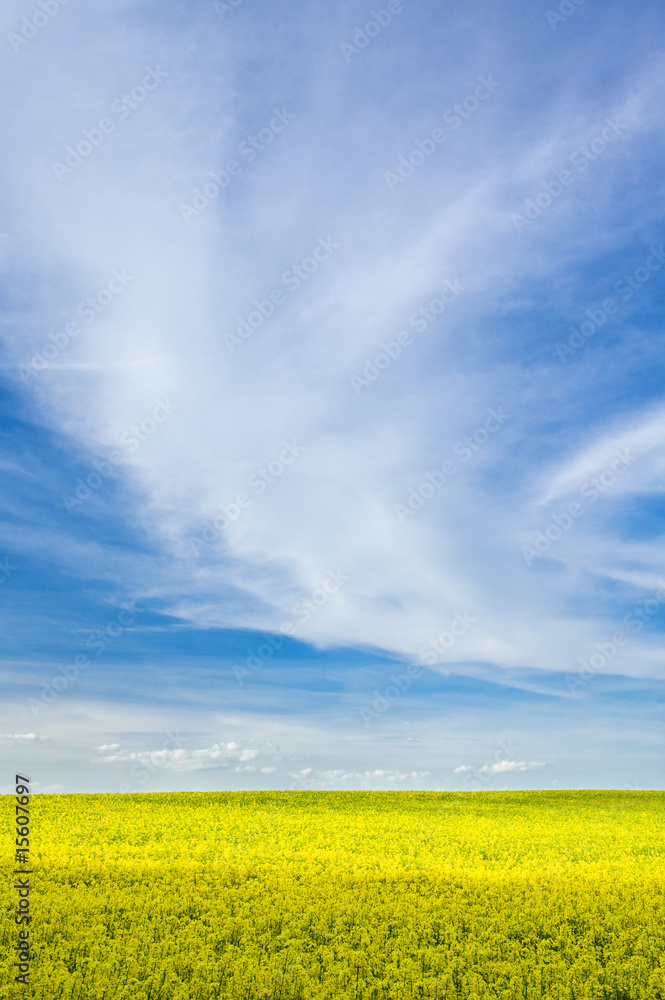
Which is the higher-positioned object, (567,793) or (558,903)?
(558,903)

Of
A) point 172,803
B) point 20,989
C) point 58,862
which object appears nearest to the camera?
point 20,989

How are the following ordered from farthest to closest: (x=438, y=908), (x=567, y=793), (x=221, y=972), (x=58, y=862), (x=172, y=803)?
(x=567, y=793), (x=172, y=803), (x=58, y=862), (x=438, y=908), (x=221, y=972)

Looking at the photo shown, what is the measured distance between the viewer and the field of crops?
1180 cm

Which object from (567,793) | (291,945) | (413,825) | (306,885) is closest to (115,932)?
(291,945)

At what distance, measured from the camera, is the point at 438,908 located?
50.3 feet

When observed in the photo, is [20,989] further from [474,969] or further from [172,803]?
[172,803]

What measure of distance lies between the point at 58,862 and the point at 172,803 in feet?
63.2

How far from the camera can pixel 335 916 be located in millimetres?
14539

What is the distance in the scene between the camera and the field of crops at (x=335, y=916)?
38.7ft

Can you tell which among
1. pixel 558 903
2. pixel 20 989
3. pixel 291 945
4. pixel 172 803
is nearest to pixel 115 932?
pixel 20 989

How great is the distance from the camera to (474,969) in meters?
12.3

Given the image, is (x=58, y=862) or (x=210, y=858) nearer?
(x=58, y=862)
